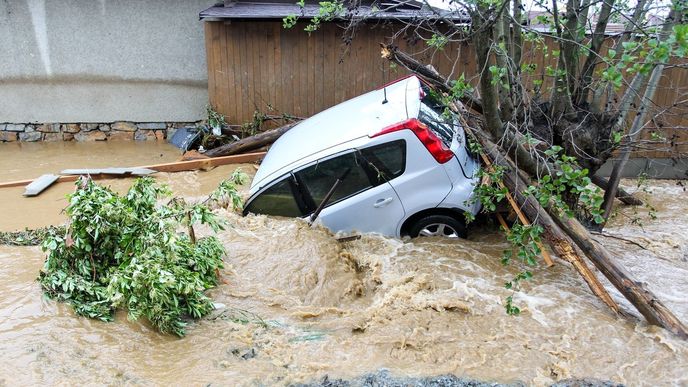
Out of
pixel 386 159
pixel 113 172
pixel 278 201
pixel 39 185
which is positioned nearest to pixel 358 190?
pixel 386 159

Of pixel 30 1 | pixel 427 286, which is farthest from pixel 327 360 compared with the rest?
pixel 30 1

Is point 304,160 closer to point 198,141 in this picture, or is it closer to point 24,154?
point 198,141

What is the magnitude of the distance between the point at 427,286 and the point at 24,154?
28.4 ft

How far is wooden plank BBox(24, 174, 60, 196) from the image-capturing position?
23.9 feet

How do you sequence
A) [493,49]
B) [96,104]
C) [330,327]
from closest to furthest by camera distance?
1. [330,327]
2. [493,49]
3. [96,104]

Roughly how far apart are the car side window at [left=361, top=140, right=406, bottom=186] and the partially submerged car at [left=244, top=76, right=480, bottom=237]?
0.4 inches

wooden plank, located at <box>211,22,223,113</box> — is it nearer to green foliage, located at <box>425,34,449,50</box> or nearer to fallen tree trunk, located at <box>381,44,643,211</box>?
fallen tree trunk, located at <box>381,44,643,211</box>

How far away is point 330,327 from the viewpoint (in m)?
4.29

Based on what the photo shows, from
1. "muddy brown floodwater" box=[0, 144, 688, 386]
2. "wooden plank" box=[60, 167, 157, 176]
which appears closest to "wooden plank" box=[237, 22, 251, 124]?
"wooden plank" box=[60, 167, 157, 176]

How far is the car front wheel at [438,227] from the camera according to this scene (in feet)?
18.2

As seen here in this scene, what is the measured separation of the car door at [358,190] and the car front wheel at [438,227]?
0.80 ft

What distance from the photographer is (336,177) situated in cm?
547

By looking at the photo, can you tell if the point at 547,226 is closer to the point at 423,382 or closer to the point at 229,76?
the point at 423,382

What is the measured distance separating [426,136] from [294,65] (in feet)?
16.5
